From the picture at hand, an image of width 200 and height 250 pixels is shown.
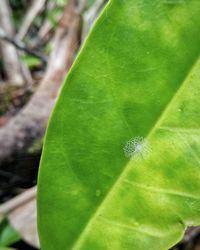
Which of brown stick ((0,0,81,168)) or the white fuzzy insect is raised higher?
the white fuzzy insect

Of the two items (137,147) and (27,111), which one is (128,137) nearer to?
(137,147)

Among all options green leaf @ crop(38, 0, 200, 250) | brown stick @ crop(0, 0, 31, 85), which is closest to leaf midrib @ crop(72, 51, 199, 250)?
green leaf @ crop(38, 0, 200, 250)

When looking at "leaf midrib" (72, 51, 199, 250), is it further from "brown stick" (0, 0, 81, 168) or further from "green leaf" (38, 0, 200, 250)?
"brown stick" (0, 0, 81, 168)

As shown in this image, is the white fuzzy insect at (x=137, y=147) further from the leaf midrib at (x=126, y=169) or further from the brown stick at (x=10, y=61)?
the brown stick at (x=10, y=61)

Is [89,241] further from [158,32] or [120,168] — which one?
[158,32]

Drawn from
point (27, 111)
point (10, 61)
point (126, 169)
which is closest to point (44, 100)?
point (27, 111)

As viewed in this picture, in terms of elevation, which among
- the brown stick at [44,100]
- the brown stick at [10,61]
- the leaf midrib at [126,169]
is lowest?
the brown stick at [10,61]

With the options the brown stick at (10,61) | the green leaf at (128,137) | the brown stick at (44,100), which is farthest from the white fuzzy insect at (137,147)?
the brown stick at (10,61)
